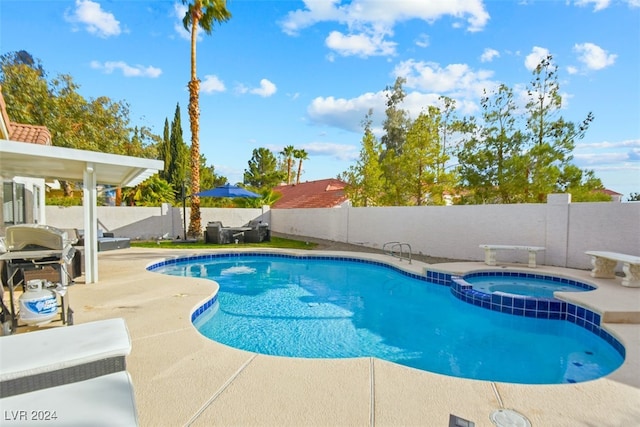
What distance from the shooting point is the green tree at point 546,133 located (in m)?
12.3

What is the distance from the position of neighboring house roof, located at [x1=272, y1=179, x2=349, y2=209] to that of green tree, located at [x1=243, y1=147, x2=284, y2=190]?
26.5ft

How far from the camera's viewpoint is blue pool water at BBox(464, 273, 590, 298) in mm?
8172

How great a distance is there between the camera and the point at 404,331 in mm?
6191

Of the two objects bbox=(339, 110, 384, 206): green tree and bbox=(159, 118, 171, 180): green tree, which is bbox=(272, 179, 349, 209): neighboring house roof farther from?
bbox=(159, 118, 171, 180): green tree

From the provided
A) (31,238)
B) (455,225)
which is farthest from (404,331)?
(455,225)

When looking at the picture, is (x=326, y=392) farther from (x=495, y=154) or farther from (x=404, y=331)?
(x=495, y=154)

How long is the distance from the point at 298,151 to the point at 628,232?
37.3 m

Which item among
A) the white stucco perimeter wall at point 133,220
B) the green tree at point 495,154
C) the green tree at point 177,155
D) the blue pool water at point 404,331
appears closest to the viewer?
the blue pool water at point 404,331

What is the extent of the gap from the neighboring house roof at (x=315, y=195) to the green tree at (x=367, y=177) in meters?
4.71

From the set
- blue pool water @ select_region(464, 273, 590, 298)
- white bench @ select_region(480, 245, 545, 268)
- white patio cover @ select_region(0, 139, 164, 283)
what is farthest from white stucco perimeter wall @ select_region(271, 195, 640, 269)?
white patio cover @ select_region(0, 139, 164, 283)

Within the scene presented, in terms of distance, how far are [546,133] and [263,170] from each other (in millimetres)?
32546

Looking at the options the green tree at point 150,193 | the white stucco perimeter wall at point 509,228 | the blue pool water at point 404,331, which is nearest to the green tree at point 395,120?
the white stucco perimeter wall at point 509,228

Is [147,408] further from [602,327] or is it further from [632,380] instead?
[602,327]

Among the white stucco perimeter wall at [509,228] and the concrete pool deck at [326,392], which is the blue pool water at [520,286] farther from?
the concrete pool deck at [326,392]
